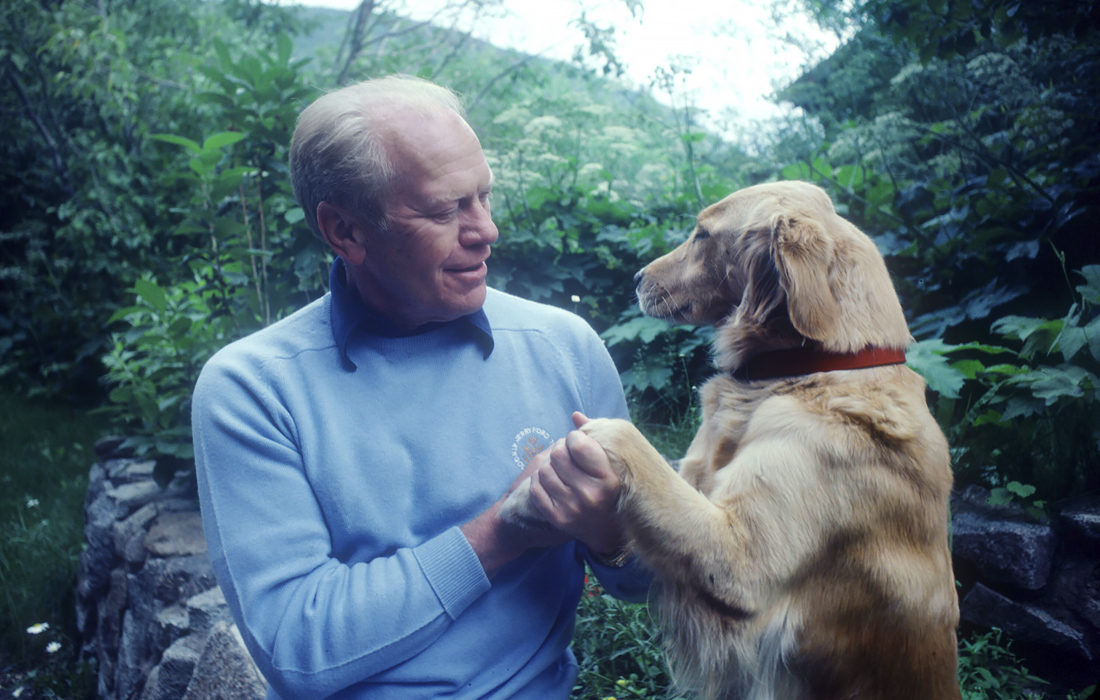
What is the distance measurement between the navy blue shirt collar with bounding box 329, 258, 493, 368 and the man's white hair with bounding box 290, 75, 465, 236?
0.64 feet

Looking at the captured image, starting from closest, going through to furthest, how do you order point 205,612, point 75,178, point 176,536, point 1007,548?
point 1007,548, point 205,612, point 176,536, point 75,178

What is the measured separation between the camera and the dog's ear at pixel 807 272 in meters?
1.47

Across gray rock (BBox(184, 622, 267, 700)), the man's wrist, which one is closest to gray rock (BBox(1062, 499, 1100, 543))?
the man's wrist

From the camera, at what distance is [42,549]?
4723 mm

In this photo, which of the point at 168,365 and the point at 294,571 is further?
the point at 168,365

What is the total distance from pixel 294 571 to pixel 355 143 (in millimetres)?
929

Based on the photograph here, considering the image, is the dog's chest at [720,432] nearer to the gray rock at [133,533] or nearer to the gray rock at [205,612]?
the gray rock at [205,612]

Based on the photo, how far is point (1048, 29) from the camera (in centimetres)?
264

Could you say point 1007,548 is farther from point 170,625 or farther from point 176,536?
point 176,536

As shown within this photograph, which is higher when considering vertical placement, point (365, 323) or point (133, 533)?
point (365, 323)

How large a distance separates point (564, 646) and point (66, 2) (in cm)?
891

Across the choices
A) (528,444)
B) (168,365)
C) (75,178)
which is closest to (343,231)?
(528,444)

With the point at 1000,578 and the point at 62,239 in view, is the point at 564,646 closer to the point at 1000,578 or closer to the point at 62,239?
the point at 1000,578

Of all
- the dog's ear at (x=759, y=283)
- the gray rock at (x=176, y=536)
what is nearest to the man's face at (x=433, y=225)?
the dog's ear at (x=759, y=283)
